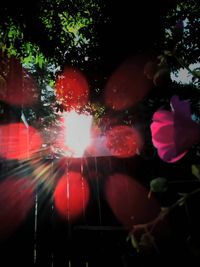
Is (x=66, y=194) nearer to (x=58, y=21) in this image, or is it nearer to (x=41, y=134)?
(x=58, y=21)

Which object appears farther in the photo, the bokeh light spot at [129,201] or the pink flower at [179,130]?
the bokeh light spot at [129,201]

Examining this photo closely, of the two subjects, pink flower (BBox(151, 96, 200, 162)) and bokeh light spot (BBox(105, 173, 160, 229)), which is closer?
pink flower (BBox(151, 96, 200, 162))

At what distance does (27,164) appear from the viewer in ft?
13.6

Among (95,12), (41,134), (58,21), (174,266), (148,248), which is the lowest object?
(174,266)

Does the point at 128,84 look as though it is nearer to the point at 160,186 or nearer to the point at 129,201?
the point at 129,201

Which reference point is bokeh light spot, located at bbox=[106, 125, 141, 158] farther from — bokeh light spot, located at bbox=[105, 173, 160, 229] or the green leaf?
the green leaf

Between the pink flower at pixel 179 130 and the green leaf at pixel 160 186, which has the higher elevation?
the pink flower at pixel 179 130

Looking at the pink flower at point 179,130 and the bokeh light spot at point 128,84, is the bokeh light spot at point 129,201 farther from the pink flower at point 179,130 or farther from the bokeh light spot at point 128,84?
the bokeh light spot at point 128,84

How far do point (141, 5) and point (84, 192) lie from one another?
28.1 ft

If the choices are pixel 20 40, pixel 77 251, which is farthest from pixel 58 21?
pixel 77 251

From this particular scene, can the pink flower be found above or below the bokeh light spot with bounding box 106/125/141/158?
below

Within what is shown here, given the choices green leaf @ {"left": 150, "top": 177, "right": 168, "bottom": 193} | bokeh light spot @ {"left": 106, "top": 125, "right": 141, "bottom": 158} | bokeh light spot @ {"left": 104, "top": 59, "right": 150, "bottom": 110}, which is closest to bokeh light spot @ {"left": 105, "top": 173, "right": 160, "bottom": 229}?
green leaf @ {"left": 150, "top": 177, "right": 168, "bottom": 193}

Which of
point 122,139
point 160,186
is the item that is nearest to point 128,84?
point 122,139

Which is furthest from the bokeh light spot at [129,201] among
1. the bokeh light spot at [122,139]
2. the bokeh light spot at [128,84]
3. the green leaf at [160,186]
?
the bokeh light spot at [122,139]
